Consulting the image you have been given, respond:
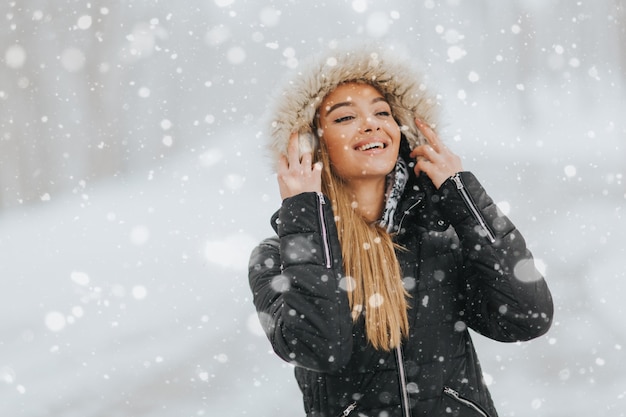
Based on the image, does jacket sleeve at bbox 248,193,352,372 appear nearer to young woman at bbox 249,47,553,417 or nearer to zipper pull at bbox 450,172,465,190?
young woman at bbox 249,47,553,417

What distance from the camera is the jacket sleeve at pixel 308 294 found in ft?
4.29

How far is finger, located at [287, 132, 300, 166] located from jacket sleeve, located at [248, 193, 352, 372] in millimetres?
123

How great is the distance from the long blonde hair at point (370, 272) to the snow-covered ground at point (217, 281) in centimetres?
245

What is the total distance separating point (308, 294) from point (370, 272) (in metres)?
0.21

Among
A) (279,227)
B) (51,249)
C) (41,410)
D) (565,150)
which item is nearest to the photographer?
(279,227)

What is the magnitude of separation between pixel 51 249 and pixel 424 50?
324cm

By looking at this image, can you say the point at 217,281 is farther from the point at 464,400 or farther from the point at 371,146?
the point at 464,400

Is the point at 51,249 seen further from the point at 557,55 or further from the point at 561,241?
the point at 557,55

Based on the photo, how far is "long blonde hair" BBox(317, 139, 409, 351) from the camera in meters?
1.39

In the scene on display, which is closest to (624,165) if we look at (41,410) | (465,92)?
(465,92)

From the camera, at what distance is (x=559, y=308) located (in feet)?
13.6

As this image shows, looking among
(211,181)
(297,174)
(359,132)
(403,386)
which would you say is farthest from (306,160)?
(211,181)

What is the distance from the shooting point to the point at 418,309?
1.44 metres

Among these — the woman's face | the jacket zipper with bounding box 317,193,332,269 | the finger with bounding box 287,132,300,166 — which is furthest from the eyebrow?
the jacket zipper with bounding box 317,193,332,269
